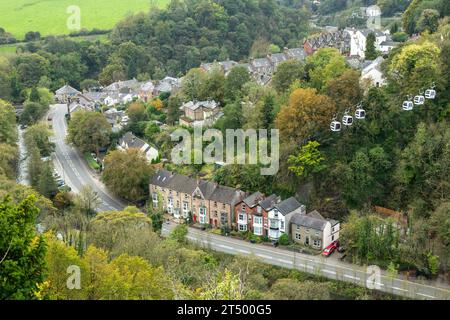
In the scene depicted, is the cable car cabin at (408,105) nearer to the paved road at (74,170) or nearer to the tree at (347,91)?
the tree at (347,91)

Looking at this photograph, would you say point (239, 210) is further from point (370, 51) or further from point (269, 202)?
point (370, 51)

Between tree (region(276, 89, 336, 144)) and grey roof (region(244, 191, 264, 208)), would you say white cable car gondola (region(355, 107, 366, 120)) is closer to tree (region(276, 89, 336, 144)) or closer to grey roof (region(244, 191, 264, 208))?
tree (region(276, 89, 336, 144))

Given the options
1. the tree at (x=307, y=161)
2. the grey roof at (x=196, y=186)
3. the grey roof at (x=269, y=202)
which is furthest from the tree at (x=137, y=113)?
the grey roof at (x=269, y=202)

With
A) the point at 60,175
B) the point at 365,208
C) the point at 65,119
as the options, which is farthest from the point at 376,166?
the point at 65,119

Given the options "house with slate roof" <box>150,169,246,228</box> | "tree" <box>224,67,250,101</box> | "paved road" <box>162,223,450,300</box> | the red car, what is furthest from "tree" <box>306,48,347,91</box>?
"paved road" <box>162,223,450,300</box>

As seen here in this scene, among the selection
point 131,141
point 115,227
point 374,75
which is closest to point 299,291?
point 115,227
